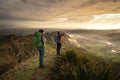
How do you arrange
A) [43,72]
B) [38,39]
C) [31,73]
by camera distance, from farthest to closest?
[31,73] < [38,39] < [43,72]

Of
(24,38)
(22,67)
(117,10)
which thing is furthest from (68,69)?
(117,10)

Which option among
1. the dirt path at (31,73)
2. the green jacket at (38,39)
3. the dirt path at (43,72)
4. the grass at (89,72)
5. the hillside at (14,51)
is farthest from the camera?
the hillside at (14,51)

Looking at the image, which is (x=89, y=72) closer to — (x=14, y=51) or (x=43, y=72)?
(x=43, y=72)

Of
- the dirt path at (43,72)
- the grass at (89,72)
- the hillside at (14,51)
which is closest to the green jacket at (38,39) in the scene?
the dirt path at (43,72)

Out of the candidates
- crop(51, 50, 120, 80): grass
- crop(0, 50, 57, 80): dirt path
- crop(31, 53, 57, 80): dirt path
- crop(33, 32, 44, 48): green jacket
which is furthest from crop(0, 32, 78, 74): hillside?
crop(51, 50, 120, 80): grass

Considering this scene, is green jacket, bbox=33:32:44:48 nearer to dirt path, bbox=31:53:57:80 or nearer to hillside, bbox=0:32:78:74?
dirt path, bbox=31:53:57:80

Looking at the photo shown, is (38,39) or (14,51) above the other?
(38,39)

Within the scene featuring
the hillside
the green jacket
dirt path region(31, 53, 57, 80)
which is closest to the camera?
dirt path region(31, 53, 57, 80)

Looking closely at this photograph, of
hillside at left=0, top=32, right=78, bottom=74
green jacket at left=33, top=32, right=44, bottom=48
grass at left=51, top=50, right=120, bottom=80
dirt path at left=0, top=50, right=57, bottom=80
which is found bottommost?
hillside at left=0, top=32, right=78, bottom=74

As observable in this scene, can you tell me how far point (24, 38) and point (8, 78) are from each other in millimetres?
21005

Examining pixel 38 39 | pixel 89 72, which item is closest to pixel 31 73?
pixel 38 39

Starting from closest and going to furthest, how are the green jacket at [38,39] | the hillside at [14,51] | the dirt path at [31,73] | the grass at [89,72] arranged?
1. the grass at [89,72]
2. the dirt path at [31,73]
3. the green jacket at [38,39]
4. the hillside at [14,51]

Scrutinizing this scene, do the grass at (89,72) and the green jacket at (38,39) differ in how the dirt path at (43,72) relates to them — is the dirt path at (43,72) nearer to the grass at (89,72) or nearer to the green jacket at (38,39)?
the grass at (89,72)

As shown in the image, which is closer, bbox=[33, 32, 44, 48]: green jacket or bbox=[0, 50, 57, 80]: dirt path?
bbox=[0, 50, 57, 80]: dirt path
